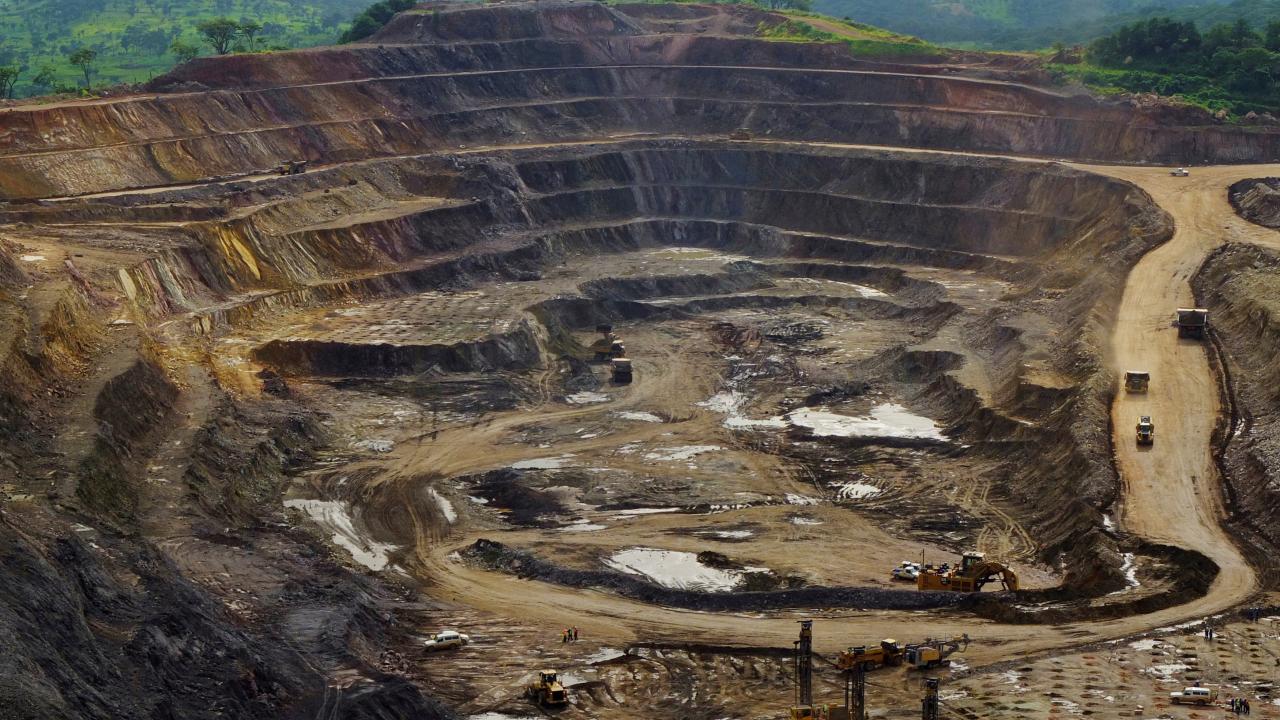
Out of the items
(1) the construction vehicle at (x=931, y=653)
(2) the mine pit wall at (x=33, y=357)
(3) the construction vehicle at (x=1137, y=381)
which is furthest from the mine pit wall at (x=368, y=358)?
(1) the construction vehicle at (x=931, y=653)

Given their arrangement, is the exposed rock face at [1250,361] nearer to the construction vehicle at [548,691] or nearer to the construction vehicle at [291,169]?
the construction vehicle at [548,691]

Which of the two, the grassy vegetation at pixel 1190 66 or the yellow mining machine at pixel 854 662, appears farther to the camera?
the grassy vegetation at pixel 1190 66

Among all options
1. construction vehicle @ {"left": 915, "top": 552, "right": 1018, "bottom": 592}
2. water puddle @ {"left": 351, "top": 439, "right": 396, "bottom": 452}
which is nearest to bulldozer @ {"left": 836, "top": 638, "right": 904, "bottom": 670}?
construction vehicle @ {"left": 915, "top": 552, "right": 1018, "bottom": 592}

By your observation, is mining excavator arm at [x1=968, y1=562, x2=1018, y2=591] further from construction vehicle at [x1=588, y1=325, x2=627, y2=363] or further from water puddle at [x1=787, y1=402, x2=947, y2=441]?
construction vehicle at [x1=588, y1=325, x2=627, y2=363]

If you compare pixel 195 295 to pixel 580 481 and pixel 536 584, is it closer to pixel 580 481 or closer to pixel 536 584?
pixel 580 481

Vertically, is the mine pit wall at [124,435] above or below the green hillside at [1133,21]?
below

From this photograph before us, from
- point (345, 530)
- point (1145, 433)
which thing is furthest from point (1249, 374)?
point (345, 530)

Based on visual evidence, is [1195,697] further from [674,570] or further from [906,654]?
[674,570]

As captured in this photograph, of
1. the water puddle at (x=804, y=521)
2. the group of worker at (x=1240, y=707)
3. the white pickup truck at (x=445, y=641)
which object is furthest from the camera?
the water puddle at (x=804, y=521)
